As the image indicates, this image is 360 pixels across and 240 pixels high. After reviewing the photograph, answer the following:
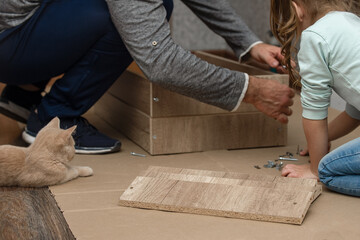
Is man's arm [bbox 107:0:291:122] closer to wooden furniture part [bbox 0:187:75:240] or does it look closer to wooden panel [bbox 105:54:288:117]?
wooden panel [bbox 105:54:288:117]

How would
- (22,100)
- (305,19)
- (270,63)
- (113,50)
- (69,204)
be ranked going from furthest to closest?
(22,100) → (270,63) → (113,50) → (305,19) → (69,204)

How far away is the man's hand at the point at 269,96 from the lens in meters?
1.71

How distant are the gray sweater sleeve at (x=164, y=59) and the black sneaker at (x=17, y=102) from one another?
1.96 ft

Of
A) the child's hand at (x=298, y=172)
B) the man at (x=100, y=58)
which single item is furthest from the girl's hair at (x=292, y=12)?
the child's hand at (x=298, y=172)

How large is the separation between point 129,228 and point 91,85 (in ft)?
2.41

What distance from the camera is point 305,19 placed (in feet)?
5.03

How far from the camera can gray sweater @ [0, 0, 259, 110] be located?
1.63m

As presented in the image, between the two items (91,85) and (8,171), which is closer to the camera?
(8,171)

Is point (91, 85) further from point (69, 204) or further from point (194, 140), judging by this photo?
point (69, 204)

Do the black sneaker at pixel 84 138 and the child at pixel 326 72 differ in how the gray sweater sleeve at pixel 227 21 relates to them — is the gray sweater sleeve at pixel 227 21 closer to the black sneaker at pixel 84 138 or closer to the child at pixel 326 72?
the child at pixel 326 72

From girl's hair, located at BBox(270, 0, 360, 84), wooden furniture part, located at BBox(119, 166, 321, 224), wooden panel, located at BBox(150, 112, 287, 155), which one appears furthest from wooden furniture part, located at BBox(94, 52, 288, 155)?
wooden furniture part, located at BBox(119, 166, 321, 224)

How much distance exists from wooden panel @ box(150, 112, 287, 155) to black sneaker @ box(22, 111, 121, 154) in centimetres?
15

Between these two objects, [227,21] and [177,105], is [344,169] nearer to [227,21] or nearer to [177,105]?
[177,105]

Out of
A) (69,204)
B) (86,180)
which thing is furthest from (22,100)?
(69,204)
